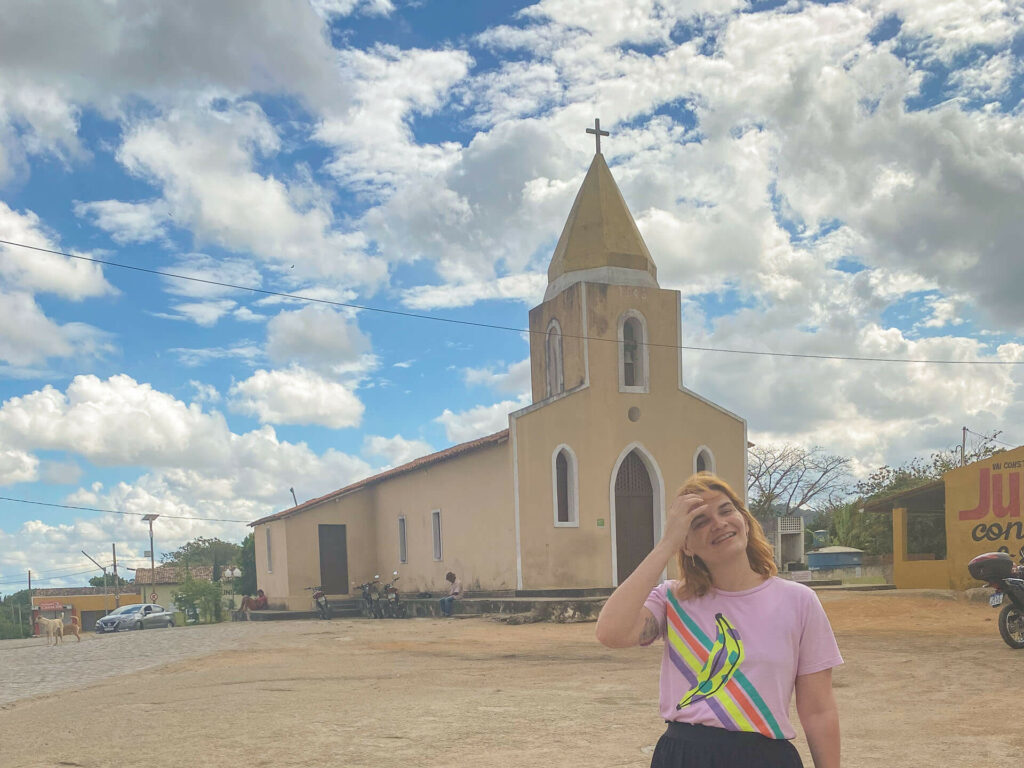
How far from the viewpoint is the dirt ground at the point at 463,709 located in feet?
22.8

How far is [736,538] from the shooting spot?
2807 millimetres

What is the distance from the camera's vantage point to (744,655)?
2.67 meters

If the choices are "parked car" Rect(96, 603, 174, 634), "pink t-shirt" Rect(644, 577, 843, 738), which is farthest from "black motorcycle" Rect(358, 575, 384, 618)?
"pink t-shirt" Rect(644, 577, 843, 738)

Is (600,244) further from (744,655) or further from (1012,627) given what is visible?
(744,655)

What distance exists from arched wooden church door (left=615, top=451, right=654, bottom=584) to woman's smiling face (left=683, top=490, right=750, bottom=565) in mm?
21856

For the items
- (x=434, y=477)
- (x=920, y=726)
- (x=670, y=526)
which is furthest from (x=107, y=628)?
(x=670, y=526)

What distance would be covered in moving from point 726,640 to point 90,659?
18.2m

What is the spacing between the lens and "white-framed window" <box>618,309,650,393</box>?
Result: 25.2m

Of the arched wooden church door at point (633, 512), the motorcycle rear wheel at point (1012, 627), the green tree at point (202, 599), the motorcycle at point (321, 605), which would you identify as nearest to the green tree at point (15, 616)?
the green tree at point (202, 599)

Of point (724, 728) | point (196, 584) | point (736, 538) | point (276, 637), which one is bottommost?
point (196, 584)

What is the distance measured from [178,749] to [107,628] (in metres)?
34.2

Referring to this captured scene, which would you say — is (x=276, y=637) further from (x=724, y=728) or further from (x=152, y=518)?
(x=152, y=518)

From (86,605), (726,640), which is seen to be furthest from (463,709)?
(86,605)

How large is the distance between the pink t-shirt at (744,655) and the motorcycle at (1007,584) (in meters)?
10.7
